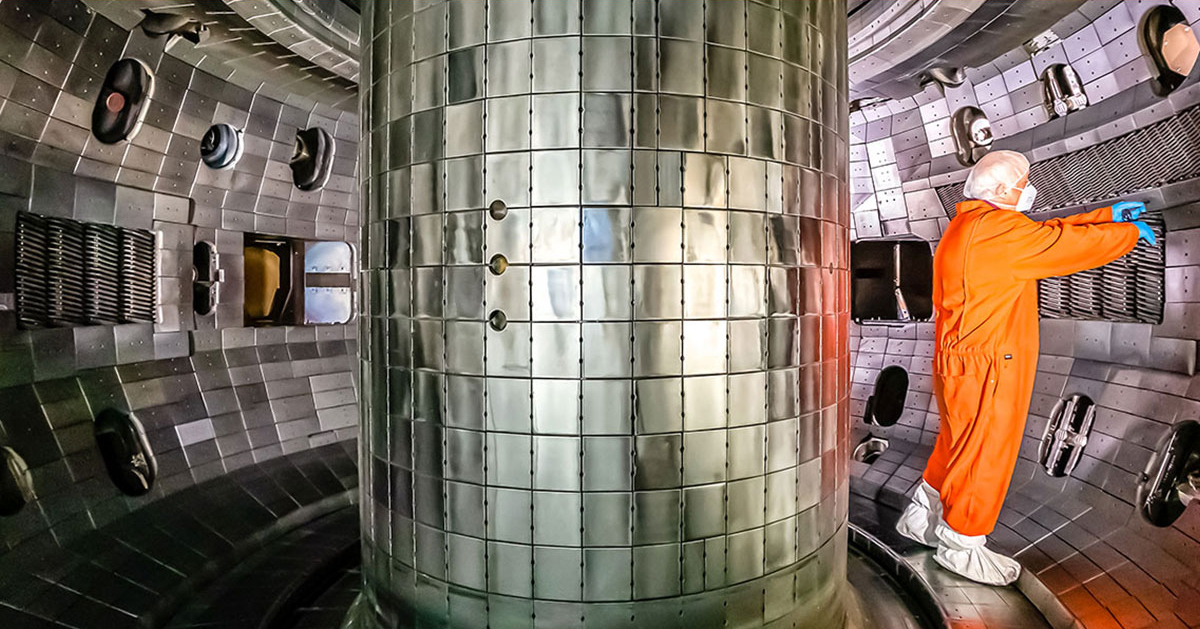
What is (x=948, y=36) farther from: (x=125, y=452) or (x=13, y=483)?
(x=13, y=483)

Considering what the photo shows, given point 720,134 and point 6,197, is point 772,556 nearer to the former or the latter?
point 720,134

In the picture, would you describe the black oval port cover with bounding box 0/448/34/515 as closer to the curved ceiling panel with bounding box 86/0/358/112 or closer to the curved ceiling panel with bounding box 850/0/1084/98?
the curved ceiling panel with bounding box 86/0/358/112

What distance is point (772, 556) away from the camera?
3066mm

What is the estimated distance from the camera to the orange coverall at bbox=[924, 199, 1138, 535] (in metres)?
3.79

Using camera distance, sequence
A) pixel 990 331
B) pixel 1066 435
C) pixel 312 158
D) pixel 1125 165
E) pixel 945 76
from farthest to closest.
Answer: pixel 312 158
pixel 945 76
pixel 1066 435
pixel 1125 165
pixel 990 331

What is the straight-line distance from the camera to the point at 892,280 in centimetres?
627

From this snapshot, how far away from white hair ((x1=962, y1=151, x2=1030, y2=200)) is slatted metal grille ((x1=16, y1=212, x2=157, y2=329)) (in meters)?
5.61

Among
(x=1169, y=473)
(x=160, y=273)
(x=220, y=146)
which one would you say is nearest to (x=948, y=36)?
(x=1169, y=473)

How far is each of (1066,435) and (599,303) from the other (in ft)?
12.6

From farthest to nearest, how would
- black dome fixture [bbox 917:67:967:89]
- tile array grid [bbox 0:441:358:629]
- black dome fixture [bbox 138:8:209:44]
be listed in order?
black dome fixture [bbox 917:67:967:89]
black dome fixture [bbox 138:8:209:44]
tile array grid [bbox 0:441:358:629]

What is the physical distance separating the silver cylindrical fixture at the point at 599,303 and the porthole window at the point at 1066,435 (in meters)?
2.67

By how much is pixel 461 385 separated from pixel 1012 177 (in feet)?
11.1

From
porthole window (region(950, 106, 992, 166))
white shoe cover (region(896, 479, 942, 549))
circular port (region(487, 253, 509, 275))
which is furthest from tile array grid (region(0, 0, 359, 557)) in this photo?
porthole window (region(950, 106, 992, 166))

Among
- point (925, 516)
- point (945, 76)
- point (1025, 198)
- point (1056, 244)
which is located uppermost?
point (945, 76)
